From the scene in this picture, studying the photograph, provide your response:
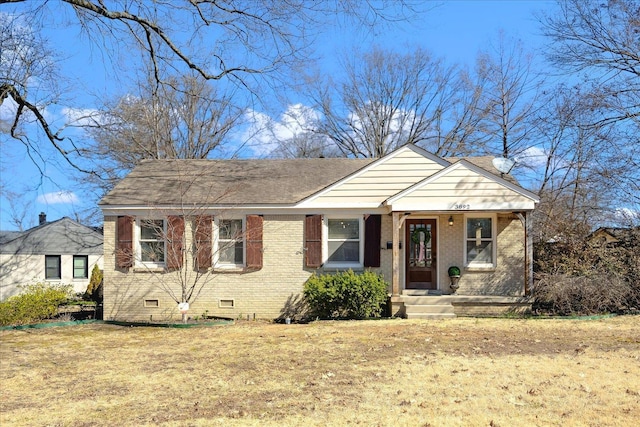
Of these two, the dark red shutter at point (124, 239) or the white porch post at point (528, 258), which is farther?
the dark red shutter at point (124, 239)

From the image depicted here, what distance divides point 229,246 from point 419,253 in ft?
17.7

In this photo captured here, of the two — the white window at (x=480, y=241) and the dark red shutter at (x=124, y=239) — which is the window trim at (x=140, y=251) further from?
the white window at (x=480, y=241)

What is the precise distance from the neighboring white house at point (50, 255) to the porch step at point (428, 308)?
633 inches

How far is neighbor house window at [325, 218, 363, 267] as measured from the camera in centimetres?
1566

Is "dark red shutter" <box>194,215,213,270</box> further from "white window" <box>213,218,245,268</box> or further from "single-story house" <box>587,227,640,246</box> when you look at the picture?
"single-story house" <box>587,227,640,246</box>

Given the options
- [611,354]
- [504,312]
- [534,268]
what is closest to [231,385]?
[611,354]

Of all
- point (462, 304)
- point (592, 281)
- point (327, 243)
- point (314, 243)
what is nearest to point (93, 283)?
point (314, 243)

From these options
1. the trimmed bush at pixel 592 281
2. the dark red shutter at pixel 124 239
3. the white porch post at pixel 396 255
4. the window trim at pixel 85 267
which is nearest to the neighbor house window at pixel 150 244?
the dark red shutter at pixel 124 239

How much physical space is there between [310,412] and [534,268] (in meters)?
11.5

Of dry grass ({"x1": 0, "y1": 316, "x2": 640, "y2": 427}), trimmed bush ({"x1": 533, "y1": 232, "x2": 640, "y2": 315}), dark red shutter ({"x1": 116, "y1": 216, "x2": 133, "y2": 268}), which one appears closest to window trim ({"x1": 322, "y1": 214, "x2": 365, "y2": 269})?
dry grass ({"x1": 0, "y1": 316, "x2": 640, "y2": 427})

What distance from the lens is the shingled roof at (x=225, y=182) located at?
51.8ft

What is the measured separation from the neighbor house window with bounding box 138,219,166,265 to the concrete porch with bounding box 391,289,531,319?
6.63 meters

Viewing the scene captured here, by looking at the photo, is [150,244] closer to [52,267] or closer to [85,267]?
[52,267]

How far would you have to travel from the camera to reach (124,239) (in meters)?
15.8
